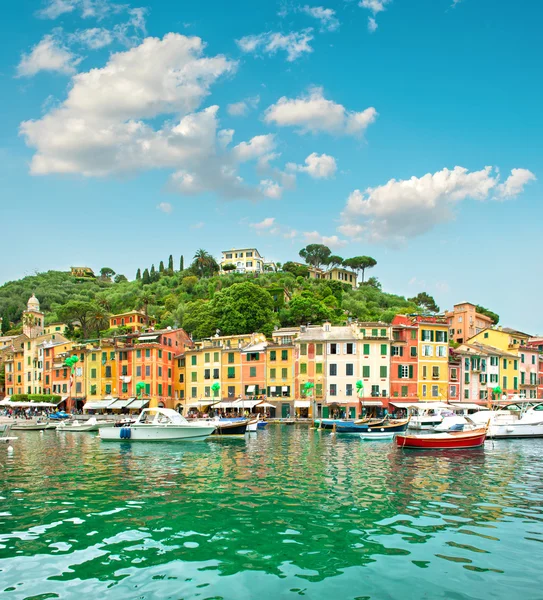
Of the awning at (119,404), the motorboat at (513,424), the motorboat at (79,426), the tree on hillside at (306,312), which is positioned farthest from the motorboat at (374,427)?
the tree on hillside at (306,312)

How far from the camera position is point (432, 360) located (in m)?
72.1

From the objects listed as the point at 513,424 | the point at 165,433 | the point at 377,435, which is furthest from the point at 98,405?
the point at 513,424

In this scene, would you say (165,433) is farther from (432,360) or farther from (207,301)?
(207,301)

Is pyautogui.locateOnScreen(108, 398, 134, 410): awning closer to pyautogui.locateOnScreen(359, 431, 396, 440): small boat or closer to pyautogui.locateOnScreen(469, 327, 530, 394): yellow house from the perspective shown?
pyautogui.locateOnScreen(359, 431, 396, 440): small boat

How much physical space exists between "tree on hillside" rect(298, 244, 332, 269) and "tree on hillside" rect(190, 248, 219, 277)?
31004 millimetres

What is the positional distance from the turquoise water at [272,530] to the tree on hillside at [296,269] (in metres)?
114

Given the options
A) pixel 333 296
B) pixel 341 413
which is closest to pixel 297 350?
pixel 341 413

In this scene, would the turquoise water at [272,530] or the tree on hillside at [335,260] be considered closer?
the turquoise water at [272,530]

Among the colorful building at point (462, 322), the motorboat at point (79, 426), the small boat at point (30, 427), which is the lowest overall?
the small boat at point (30, 427)

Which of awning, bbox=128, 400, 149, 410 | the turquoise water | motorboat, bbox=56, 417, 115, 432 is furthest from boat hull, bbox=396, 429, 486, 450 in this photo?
awning, bbox=128, 400, 149, 410

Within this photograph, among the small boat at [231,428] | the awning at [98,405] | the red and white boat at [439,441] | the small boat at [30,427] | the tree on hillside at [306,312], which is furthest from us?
the tree on hillside at [306,312]

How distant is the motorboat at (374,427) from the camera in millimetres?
47688

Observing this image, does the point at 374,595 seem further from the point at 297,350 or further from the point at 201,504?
the point at 297,350

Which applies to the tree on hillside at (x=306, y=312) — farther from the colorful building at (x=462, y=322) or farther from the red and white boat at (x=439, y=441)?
the red and white boat at (x=439, y=441)
